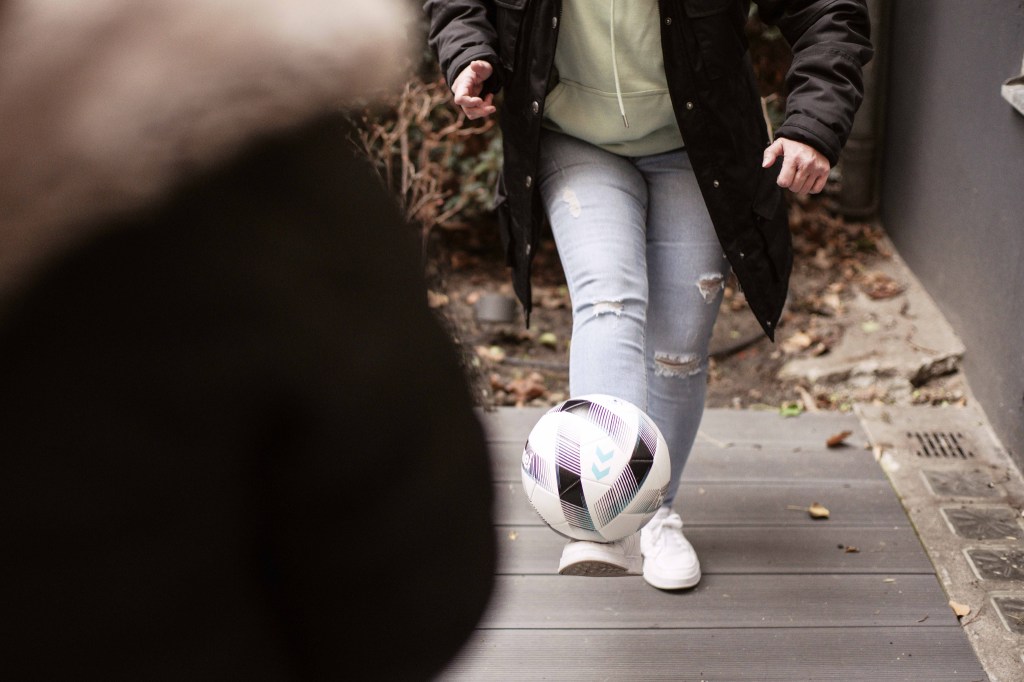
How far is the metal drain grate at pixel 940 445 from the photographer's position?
356 centimetres

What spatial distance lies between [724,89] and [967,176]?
6.82 ft

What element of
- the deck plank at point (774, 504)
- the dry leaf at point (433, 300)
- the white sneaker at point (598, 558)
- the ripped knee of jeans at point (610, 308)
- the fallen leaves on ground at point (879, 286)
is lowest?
the fallen leaves on ground at point (879, 286)

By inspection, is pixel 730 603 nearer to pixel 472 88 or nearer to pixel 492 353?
pixel 472 88

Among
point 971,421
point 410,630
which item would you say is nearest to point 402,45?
point 410,630

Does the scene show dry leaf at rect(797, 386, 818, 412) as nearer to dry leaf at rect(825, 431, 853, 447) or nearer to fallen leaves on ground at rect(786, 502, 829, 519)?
dry leaf at rect(825, 431, 853, 447)

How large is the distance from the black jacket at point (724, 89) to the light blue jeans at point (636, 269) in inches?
3.7

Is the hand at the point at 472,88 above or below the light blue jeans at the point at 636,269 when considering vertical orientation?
above

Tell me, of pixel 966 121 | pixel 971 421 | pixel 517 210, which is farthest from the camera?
pixel 966 121

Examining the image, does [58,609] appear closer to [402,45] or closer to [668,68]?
[402,45]

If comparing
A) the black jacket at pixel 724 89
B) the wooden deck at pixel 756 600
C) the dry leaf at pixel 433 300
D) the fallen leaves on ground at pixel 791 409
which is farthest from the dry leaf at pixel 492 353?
the dry leaf at pixel 433 300

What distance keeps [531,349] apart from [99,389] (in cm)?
392

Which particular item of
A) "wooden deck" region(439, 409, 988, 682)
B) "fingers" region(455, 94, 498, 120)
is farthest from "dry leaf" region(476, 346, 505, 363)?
"fingers" region(455, 94, 498, 120)

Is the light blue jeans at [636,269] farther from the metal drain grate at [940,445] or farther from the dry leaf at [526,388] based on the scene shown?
the dry leaf at [526,388]

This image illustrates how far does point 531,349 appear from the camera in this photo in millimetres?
4727
